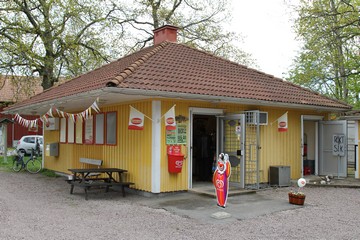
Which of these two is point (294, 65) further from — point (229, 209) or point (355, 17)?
point (229, 209)

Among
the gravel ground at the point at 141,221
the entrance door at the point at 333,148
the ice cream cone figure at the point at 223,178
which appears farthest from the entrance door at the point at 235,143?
the entrance door at the point at 333,148

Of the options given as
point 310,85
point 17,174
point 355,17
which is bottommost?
point 17,174

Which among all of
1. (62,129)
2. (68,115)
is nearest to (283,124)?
(68,115)

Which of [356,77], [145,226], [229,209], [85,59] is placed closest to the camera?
[145,226]

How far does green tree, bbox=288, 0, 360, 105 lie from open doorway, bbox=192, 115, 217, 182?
21.1 ft

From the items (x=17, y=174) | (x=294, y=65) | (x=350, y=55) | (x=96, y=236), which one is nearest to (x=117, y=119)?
(x=96, y=236)

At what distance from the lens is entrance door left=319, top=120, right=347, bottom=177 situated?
12.5m

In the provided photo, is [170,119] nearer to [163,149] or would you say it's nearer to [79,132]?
[163,149]

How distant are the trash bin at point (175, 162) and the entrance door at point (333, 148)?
6189 mm

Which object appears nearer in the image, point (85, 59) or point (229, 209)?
point (229, 209)

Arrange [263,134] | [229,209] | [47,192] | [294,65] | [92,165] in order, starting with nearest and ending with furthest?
[229,209] → [47,192] → [263,134] → [92,165] → [294,65]

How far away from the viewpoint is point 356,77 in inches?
959

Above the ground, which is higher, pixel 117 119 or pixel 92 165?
pixel 117 119

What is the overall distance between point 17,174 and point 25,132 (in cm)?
2051
